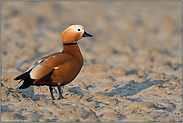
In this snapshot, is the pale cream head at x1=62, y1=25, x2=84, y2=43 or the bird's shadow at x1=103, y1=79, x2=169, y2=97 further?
the bird's shadow at x1=103, y1=79, x2=169, y2=97

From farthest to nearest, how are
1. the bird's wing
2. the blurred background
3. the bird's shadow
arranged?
1. the blurred background
2. the bird's shadow
3. the bird's wing

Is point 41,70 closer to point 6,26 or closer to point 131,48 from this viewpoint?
point 131,48

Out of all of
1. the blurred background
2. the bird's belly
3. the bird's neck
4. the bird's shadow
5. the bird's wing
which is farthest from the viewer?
the blurred background

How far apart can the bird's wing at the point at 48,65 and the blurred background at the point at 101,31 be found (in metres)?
3.06

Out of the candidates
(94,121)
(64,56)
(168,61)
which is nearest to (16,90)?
(64,56)

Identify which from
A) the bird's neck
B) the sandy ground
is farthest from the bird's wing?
the sandy ground

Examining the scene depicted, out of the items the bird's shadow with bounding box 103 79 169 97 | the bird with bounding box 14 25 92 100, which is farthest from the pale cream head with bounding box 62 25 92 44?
the bird's shadow with bounding box 103 79 169 97

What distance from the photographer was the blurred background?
28.9ft

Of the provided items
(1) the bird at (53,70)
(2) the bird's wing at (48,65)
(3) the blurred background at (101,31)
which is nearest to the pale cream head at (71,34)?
(1) the bird at (53,70)

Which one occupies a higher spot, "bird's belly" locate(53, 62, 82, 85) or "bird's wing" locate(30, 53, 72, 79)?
"bird's wing" locate(30, 53, 72, 79)

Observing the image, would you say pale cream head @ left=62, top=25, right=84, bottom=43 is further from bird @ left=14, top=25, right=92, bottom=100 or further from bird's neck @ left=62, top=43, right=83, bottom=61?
bird @ left=14, top=25, right=92, bottom=100

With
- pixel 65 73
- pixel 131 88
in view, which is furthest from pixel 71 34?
pixel 131 88

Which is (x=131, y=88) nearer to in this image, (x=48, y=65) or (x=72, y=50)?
(x=72, y=50)

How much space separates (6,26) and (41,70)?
7.65 meters
